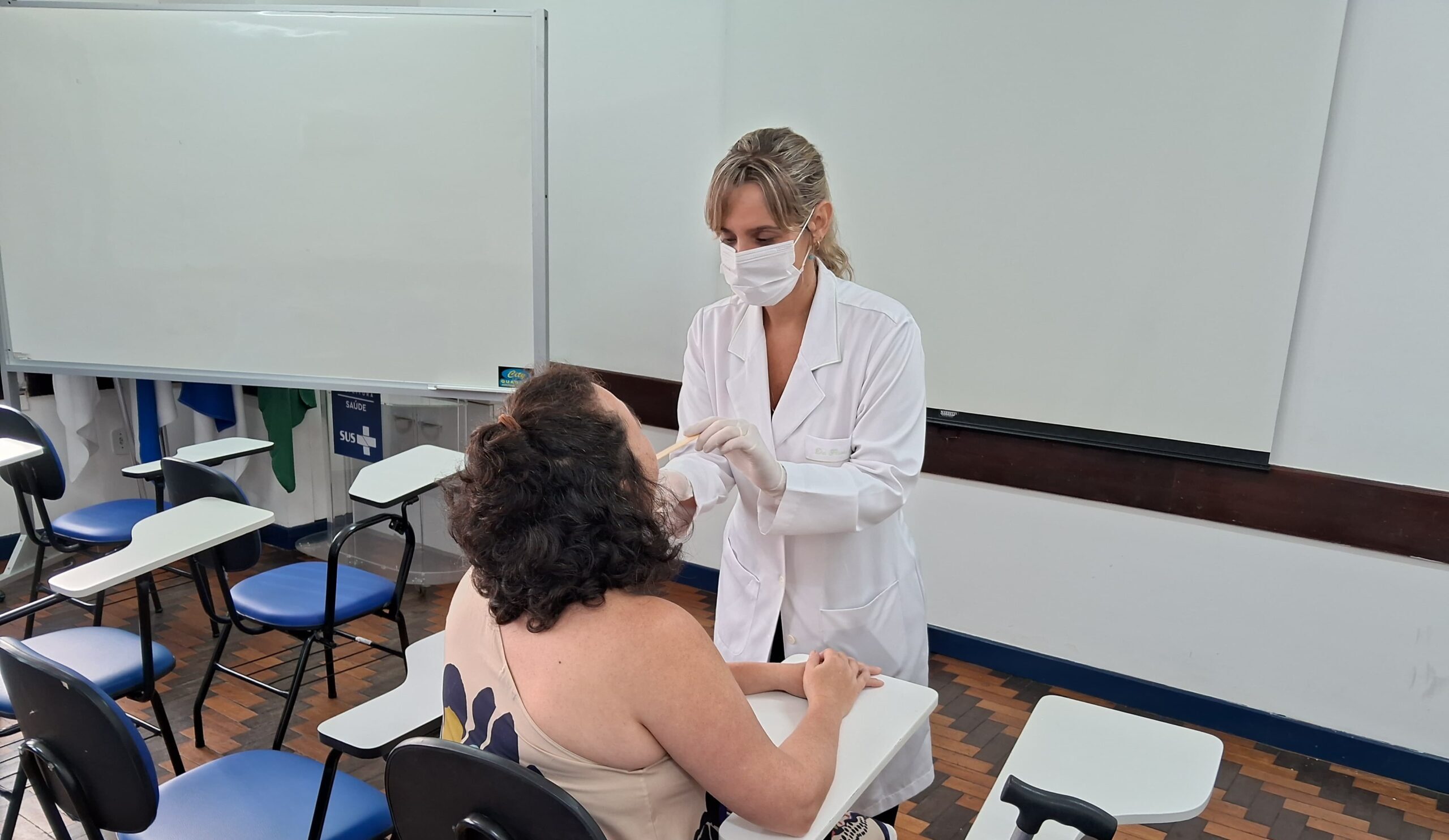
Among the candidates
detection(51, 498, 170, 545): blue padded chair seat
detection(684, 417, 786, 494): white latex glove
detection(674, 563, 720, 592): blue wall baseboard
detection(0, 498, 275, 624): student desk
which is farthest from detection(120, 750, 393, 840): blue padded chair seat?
detection(674, 563, 720, 592): blue wall baseboard

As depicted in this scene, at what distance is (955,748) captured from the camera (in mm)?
2494

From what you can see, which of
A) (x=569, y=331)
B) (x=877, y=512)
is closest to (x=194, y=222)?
(x=569, y=331)

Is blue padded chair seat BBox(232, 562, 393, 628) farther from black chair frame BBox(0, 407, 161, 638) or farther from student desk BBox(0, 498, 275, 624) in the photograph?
black chair frame BBox(0, 407, 161, 638)

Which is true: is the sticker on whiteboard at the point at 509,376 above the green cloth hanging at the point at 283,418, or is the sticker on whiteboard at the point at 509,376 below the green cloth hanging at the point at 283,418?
above

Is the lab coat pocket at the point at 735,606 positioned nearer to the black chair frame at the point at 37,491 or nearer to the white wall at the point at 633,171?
the white wall at the point at 633,171

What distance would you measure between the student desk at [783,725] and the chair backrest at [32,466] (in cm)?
193

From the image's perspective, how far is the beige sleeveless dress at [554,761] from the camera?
957mm

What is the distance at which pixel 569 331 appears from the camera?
3.81 metres

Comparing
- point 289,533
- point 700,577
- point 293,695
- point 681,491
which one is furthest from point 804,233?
point 289,533

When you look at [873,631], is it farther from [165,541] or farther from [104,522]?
[104,522]

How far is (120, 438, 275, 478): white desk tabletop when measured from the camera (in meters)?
2.76

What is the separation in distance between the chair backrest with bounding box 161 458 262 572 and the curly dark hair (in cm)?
143

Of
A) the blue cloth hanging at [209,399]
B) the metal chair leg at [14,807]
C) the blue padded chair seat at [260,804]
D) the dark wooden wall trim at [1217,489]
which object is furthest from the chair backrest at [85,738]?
the blue cloth hanging at [209,399]

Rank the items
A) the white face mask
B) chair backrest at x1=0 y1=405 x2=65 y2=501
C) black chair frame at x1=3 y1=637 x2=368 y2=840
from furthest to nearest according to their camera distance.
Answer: chair backrest at x1=0 y1=405 x2=65 y2=501 < the white face mask < black chair frame at x1=3 y1=637 x2=368 y2=840
